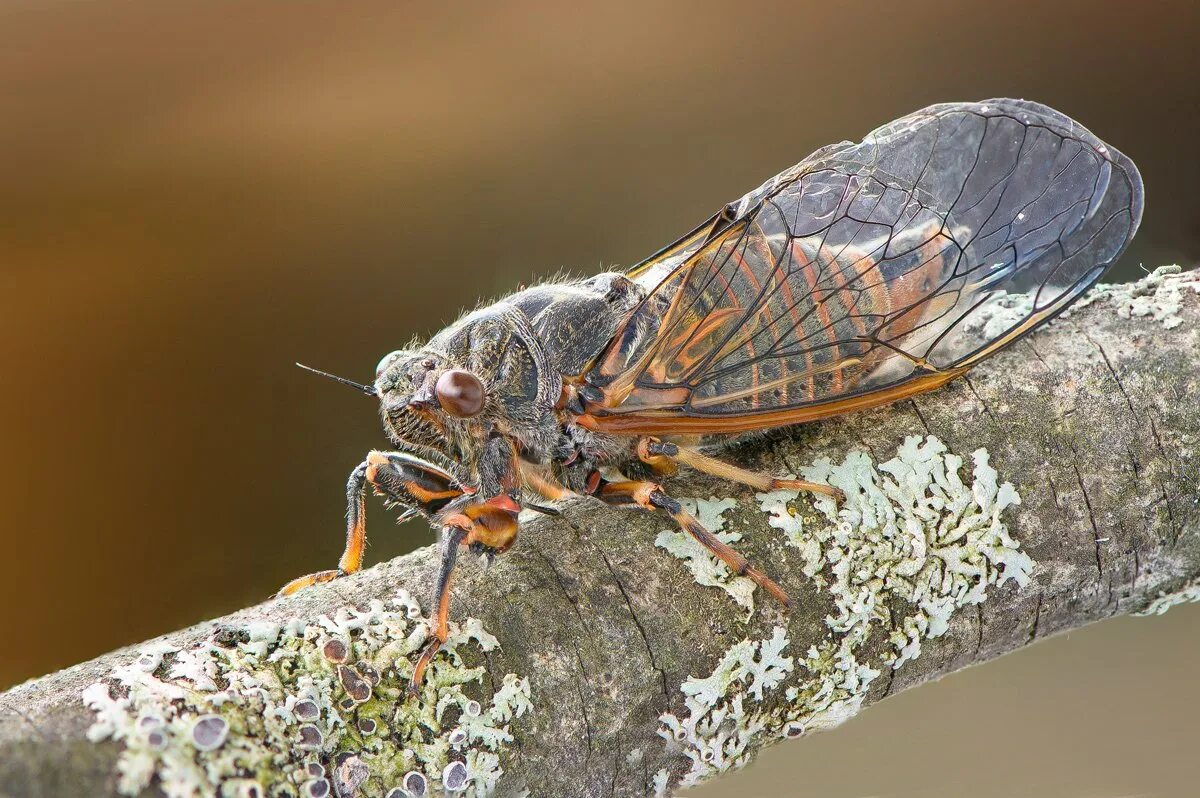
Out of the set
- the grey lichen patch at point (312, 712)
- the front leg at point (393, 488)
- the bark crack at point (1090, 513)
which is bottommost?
the bark crack at point (1090, 513)

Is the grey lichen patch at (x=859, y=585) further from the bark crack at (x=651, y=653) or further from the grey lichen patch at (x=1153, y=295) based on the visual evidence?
the grey lichen patch at (x=1153, y=295)

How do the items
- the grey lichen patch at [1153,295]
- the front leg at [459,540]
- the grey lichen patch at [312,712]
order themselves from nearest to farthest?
the grey lichen patch at [312,712], the front leg at [459,540], the grey lichen patch at [1153,295]

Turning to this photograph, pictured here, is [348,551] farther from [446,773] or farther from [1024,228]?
[1024,228]

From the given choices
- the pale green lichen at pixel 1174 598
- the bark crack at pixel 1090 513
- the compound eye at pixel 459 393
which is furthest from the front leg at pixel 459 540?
the pale green lichen at pixel 1174 598

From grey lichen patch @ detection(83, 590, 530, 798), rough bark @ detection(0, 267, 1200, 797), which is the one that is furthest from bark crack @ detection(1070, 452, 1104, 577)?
grey lichen patch @ detection(83, 590, 530, 798)

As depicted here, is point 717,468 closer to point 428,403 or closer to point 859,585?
point 859,585

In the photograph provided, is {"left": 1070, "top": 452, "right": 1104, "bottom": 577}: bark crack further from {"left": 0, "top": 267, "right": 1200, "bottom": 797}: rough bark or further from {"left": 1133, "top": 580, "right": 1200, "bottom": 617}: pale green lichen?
{"left": 1133, "top": 580, "right": 1200, "bottom": 617}: pale green lichen

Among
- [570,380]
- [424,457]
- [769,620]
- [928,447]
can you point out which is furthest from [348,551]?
[928,447]
